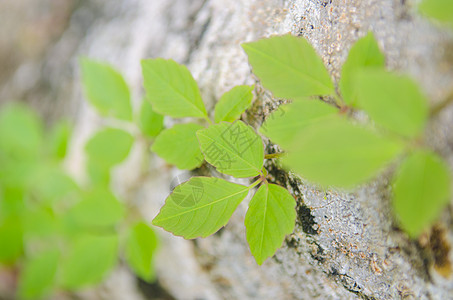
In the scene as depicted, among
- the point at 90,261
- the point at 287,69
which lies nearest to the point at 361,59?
the point at 287,69

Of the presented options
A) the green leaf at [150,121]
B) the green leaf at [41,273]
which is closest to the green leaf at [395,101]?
the green leaf at [150,121]

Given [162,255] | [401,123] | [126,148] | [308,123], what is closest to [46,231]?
[162,255]

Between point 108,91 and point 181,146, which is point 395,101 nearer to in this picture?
point 181,146

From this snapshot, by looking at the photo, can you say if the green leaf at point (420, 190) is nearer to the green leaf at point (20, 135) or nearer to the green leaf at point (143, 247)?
the green leaf at point (143, 247)

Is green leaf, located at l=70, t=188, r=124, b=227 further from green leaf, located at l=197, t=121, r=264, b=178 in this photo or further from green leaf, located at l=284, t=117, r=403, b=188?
green leaf, located at l=284, t=117, r=403, b=188

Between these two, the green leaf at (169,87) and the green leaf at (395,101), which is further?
the green leaf at (169,87)

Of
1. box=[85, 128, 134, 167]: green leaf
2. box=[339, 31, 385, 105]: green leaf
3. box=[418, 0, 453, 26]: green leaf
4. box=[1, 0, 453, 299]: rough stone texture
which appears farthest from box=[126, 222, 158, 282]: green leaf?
box=[418, 0, 453, 26]: green leaf
